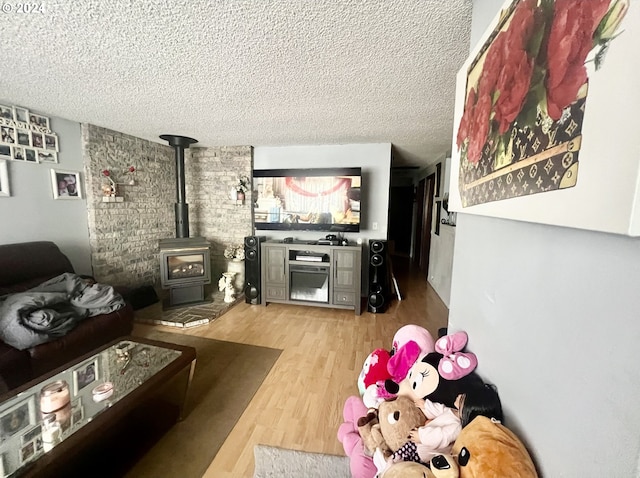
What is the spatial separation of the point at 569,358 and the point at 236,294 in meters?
3.89

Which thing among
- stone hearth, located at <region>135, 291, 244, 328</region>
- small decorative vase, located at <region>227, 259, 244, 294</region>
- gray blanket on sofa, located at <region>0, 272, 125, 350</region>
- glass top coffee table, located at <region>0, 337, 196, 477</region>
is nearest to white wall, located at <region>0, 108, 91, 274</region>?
gray blanket on sofa, located at <region>0, 272, 125, 350</region>

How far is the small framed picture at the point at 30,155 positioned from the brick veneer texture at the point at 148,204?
46 centimetres

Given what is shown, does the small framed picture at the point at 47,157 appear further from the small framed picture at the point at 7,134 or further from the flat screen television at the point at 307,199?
the flat screen television at the point at 307,199

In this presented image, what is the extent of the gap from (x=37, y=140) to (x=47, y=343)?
2.10 meters

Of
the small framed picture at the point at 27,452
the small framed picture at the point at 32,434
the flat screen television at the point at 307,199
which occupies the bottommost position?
the small framed picture at the point at 32,434

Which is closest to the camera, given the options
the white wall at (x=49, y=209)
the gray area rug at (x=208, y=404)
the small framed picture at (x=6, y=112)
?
the gray area rug at (x=208, y=404)

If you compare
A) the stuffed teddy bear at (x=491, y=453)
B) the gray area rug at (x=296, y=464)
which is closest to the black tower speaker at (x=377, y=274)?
the gray area rug at (x=296, y=464)

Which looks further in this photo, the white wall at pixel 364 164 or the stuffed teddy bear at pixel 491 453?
the white wall at pixel 364 164

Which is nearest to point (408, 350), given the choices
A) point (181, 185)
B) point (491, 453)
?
point (491, 453)

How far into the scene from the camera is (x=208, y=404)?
1.90 m

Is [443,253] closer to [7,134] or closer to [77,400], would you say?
[77,400]

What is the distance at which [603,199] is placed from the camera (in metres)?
0.43

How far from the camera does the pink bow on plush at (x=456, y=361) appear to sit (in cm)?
104

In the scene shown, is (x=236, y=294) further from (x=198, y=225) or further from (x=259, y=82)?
(x=259, y=82)
